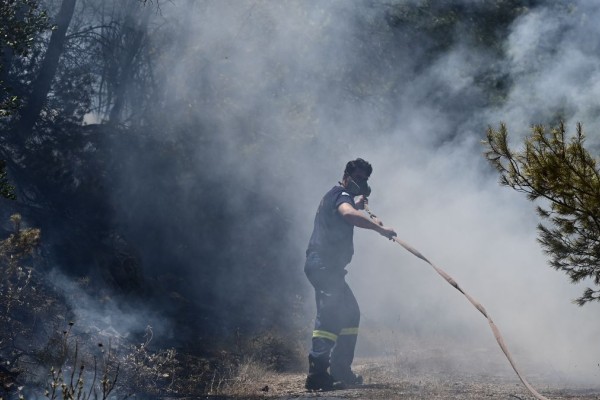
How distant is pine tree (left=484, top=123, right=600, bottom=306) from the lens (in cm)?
500

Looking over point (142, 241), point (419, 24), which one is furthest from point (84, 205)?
point (419, 24)

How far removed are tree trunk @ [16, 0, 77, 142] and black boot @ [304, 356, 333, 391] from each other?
4577 mm

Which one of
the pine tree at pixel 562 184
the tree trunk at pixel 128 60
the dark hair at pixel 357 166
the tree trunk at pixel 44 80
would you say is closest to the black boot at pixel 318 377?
the dark hair at pixel 357 166

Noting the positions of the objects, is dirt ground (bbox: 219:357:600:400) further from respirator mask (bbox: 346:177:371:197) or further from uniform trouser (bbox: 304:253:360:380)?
respirator mask (bbox: 346:177:371:197)

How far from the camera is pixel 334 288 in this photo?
19.9ft

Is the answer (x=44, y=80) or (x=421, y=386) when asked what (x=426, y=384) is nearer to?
(x=421, y=386)

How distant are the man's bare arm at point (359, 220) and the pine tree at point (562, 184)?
0.97 metres

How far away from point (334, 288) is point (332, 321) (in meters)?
0.29

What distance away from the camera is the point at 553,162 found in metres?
5.05

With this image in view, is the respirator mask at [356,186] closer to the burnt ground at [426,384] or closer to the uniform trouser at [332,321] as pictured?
the uniform trouser at [332,321]

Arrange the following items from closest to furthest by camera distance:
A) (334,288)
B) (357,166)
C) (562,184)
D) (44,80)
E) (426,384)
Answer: (562,184)
(426,384)
(334,288)
(357,166)
(44,80)

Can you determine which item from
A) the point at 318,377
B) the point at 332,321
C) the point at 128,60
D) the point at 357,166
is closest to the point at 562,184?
the point at 357,166

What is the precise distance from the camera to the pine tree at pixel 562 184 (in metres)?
5.00

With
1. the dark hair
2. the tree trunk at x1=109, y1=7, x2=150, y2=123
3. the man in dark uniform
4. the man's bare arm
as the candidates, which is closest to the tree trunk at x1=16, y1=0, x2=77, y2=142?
the tree trunk at x1=109, y1=7, x2=150, y2=123
